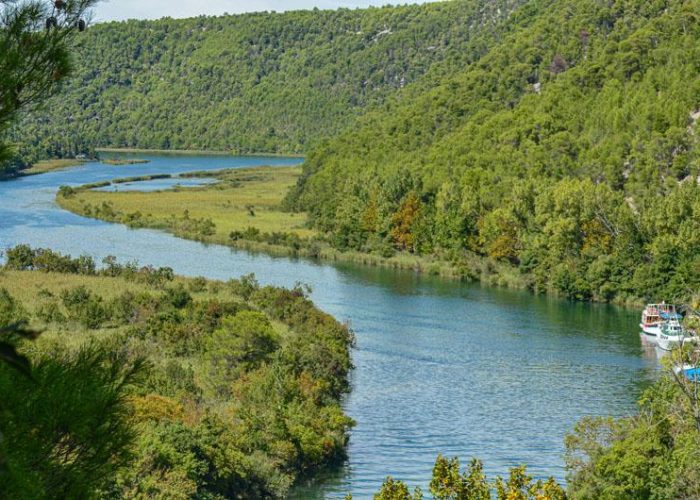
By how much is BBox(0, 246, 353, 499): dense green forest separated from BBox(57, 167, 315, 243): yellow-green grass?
3087cm

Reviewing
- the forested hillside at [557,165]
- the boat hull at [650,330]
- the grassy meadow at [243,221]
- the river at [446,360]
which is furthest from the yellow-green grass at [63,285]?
the forested hillside at [557,165]

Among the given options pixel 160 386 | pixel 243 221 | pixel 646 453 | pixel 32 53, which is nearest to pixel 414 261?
pixel 243 221

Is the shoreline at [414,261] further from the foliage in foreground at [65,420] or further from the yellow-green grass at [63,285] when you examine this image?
the foliage in foreground at [65,420]

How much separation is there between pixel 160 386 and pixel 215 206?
8118 cm

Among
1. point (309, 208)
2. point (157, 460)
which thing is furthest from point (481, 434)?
point (309, 208)

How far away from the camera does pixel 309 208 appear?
11969 cm

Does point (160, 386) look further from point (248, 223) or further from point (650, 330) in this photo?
point (248, 223)

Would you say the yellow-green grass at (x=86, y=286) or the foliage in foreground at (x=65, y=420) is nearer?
the foliage in foreground at (x=65, y=420)

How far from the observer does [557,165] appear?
321 ft

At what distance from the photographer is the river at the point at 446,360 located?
41562 mm

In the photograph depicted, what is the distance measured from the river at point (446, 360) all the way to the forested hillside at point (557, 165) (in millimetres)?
6605

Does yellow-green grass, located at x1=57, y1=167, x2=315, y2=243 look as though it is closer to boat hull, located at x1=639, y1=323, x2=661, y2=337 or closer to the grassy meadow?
the grassy meadow

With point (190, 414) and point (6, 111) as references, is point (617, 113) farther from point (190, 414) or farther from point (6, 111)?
point (6, 111)

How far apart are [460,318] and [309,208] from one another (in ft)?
177
